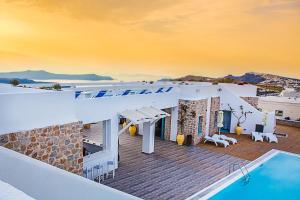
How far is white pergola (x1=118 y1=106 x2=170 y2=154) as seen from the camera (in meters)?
14.8

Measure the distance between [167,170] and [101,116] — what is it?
14.4ft

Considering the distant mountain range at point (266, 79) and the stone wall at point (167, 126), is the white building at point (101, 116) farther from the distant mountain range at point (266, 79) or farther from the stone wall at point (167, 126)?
the distant mountain range at point (266, 79)

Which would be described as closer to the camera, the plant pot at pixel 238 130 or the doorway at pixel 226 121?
the plant pot at pixel 238 130

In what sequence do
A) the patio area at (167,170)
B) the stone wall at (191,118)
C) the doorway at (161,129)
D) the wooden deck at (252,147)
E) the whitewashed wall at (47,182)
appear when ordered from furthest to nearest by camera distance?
the doorway at (161,129), the stone wall at (191,118), the wooden deck at (252,147), the patio area at (167,170), the whitewashed wall at (47,182)

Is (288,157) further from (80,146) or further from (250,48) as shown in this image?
(250,48)

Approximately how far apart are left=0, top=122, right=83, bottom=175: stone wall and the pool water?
5362 millimetres

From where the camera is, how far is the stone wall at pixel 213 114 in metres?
22.4

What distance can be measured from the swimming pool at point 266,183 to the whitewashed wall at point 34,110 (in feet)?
18.5

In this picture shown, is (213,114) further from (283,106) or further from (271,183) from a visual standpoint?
(283,106)

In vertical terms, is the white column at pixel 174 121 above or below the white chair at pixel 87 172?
above

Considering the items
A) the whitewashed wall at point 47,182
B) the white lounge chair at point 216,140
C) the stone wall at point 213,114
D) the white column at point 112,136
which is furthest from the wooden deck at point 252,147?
the whitewashed wall at point 47,182

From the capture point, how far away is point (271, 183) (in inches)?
511

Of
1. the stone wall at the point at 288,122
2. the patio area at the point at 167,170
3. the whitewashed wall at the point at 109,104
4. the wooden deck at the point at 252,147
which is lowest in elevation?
the wooden deck at the point at 252,147

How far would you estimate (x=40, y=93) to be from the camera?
9.51m
